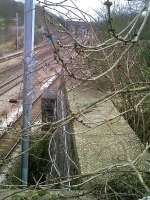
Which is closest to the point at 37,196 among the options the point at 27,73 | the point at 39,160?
the point at 27,73

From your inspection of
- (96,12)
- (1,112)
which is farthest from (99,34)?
(1,112)

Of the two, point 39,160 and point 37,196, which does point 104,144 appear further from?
point 39,160

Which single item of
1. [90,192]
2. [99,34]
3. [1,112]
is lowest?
[1,112]

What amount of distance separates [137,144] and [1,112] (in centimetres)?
1289

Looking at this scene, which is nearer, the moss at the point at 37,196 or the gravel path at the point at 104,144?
the moss at the point at 37,196

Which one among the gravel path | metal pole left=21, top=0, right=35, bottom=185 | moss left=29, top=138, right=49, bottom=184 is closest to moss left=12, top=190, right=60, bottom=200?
the gravel path

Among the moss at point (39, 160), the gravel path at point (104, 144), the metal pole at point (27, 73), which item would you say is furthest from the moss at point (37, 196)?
the moss at point (39, 160)

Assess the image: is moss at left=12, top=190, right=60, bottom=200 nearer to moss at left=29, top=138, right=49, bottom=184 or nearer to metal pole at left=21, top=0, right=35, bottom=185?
metal pole at left=21, top=0, right=35, bottom=185

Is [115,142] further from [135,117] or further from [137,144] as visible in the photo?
[135,117]

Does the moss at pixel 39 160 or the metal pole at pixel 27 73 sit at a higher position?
the metal pole at pixel 27 73

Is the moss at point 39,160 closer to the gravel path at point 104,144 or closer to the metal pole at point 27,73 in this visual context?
the metal pole at point 27,73

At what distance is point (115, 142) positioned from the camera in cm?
566

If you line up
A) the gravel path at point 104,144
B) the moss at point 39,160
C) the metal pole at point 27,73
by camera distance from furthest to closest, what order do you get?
the moss at point 39,160 → the metal pole at point 27,73 → the gravel path at point 104,144

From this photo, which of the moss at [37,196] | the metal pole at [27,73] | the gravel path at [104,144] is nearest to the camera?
the moss at [37,196]
